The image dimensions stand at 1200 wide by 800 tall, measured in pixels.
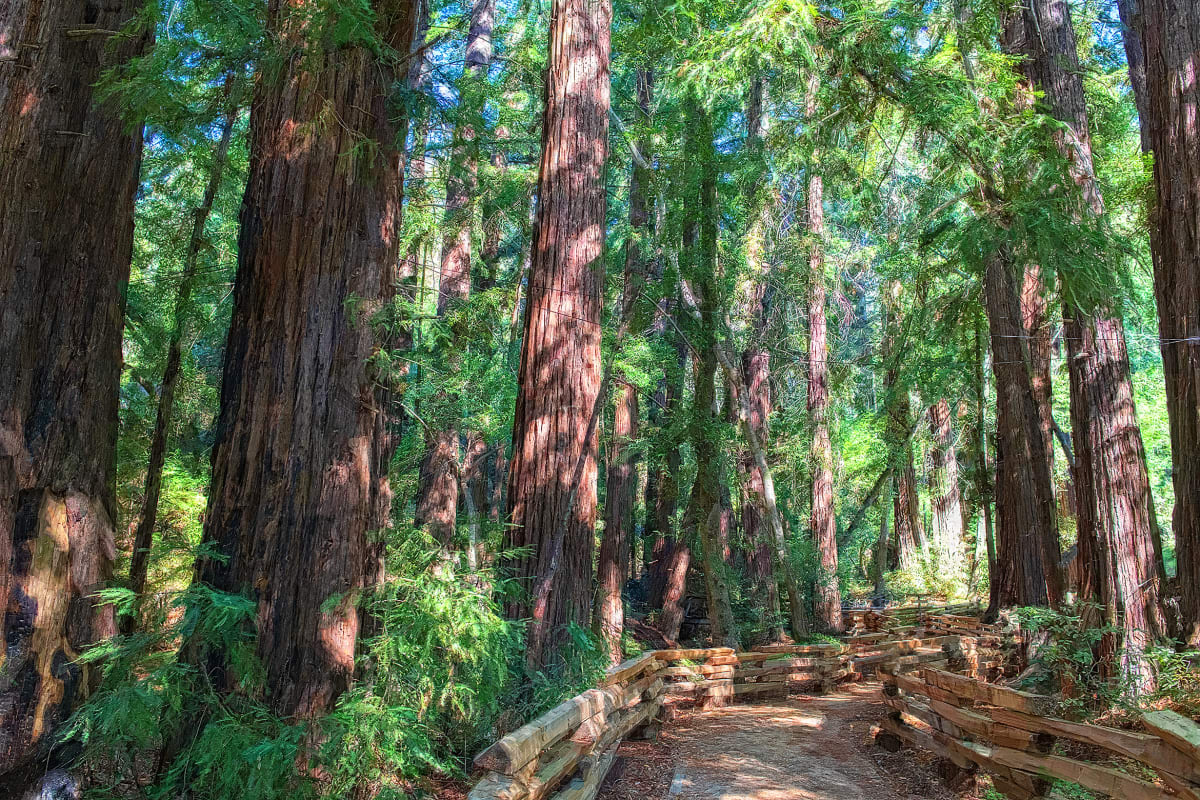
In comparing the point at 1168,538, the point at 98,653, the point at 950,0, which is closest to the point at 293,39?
the point at 98,653

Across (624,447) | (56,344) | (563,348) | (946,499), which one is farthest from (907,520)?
(56,344)

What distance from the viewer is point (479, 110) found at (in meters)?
6.95

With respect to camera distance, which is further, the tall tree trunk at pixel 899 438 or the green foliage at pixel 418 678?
the tall tree trunk at pixel 899 438

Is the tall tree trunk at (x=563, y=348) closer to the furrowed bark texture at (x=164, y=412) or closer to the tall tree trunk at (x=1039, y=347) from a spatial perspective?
the furrowed bark texture at (x=164, y=412)

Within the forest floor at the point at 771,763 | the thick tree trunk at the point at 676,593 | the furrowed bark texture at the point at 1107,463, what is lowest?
the forest floor at the point at 771,763

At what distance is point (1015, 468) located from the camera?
14078 millimetres

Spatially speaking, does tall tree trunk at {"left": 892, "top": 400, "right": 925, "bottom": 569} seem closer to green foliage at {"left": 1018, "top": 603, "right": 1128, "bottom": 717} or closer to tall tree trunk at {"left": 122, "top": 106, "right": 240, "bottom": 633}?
green foliage at {"left": 1018, "top": 603, "right": 1128, "bottom": 717}

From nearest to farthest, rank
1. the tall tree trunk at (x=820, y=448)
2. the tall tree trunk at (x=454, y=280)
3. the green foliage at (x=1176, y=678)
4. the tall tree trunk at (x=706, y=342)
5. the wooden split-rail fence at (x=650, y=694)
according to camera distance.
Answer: the wooden split-rail fence at (x=650, y=694), the green foliage at (x=1176, y=678), the tall tree trunk at (x=454, y=280), the tall tree trunk at (x=706, y=342), the tall tree trunk at (x=820, y=448)

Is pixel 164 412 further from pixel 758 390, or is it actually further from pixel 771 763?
pixel 758 390

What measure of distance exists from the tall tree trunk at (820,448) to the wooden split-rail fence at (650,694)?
4.93ft

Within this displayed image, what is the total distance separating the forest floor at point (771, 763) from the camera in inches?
284

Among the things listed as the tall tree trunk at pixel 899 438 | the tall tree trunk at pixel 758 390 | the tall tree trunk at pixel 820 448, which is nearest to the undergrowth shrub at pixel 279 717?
the tall tree trunk at pixel 899 438

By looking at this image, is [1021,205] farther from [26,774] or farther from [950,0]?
[26,774]

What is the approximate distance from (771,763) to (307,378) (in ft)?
19.5
